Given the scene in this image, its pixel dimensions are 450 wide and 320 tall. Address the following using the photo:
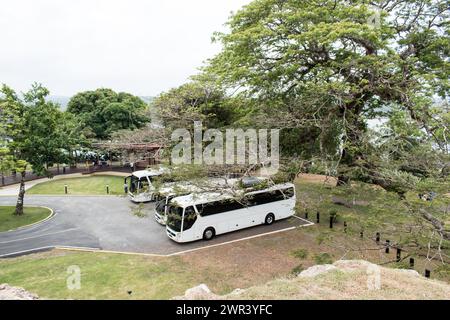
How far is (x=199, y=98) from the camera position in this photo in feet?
56.8

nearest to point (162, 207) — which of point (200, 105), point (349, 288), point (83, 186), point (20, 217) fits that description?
point (200, 105)

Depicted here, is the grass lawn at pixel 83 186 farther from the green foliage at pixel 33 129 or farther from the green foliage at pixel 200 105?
the green foliage at pixel 200 105

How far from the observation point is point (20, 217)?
15516mm

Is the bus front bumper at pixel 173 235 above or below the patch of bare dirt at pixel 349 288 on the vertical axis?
below

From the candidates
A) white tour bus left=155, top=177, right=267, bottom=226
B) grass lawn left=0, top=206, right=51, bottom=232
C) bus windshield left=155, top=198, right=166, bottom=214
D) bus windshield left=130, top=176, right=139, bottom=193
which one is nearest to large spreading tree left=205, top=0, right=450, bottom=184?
white tour bus left=155, top=177, right=267, bottom=226

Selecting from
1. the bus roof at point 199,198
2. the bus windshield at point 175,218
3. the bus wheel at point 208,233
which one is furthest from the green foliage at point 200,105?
the bus wheel at point 208,233

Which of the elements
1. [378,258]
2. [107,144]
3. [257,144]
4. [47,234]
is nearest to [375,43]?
[257,144]

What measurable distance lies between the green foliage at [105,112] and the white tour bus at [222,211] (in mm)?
13752

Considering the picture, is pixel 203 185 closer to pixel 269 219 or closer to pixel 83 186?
pixel 269 219

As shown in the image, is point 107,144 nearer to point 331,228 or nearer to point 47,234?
point 47,234

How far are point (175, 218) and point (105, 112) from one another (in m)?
16.9

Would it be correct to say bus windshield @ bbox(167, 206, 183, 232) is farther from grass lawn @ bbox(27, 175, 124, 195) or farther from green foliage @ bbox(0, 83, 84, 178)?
grass lawn @ bbox(27, 175, 124, 195)

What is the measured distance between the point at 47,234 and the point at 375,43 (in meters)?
14.7

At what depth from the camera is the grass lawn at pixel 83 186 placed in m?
20.4
